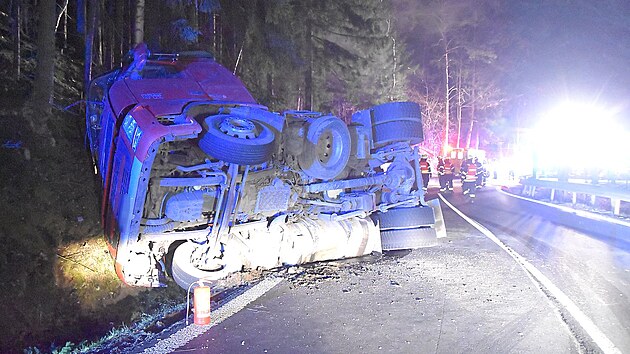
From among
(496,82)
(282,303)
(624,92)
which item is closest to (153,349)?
(282,303)

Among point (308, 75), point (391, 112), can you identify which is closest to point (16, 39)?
point (391, 112)

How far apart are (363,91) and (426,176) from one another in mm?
9104

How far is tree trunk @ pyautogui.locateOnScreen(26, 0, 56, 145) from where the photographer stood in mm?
8492

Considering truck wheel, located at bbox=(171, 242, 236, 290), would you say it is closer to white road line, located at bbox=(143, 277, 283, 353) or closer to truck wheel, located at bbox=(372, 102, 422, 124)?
white road line, located at bbox=(143, 277, 283, 353)

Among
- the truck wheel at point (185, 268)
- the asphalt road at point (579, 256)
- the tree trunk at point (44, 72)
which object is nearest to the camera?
the asphalt road at point (579, 256)

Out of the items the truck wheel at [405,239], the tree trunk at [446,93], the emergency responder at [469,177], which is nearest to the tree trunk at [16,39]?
the truck wheel at [405,239]

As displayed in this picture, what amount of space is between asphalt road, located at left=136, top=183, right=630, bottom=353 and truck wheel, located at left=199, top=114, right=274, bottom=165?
4.86 feet

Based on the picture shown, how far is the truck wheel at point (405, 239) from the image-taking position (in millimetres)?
7012

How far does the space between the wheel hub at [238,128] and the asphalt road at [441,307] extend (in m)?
1.69

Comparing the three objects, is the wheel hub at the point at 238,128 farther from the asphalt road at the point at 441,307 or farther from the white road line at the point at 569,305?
the white road line at the point at 569,305

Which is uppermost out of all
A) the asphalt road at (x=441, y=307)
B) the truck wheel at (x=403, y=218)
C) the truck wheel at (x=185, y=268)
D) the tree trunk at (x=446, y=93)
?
the tree trunk at (x=446, y=93)

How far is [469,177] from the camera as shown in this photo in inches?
738

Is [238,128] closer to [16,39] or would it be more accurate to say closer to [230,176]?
[230,176]

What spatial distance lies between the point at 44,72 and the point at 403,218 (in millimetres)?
6912
